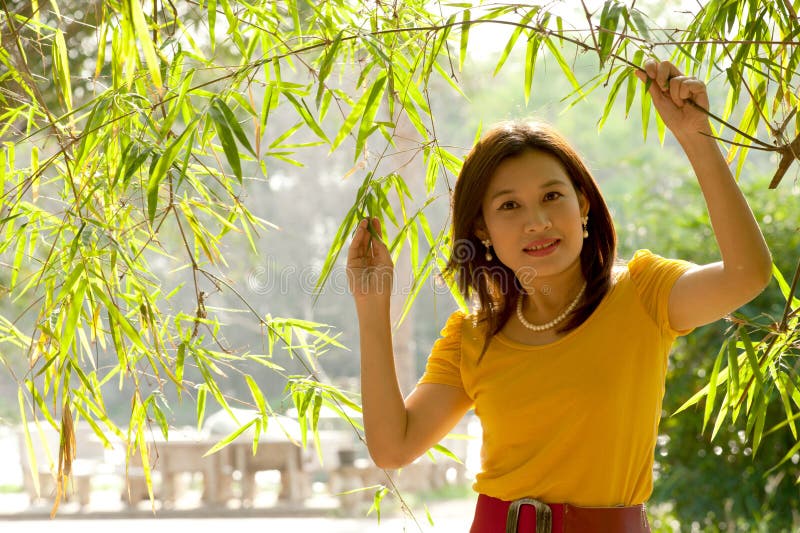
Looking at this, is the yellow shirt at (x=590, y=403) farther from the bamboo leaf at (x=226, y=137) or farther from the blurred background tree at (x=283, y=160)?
the bamboo leaf at (x=226, y=137)

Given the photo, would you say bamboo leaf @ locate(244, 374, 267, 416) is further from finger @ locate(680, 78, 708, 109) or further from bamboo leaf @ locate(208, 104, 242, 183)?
finger @ locate(680, 78, 708, 109)

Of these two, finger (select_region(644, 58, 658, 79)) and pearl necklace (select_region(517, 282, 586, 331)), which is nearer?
finger (select_region(644, 58, 658, 79))

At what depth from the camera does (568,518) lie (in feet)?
3.12

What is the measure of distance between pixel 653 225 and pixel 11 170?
8.24ft

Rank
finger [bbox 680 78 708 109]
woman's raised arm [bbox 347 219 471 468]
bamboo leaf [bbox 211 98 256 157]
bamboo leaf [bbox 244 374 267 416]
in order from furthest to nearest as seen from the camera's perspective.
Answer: bamboo leaf [bbox 244 374 267 416] < woman's raised arm [bbox 347 219 471 468] < bamboo leaf [bbox 211 98 256 157] < finger [bbox 680 78 708 109]

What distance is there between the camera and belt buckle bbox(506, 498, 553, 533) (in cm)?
96

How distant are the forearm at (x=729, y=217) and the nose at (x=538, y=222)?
0.17m

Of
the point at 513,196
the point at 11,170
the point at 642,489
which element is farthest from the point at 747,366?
the point at 11,170

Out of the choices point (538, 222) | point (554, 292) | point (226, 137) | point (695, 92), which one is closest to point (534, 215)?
point (538, 222)

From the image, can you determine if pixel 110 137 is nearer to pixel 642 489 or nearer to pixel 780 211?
pixel 642 489

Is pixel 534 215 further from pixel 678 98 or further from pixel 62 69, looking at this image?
pixel 62 69

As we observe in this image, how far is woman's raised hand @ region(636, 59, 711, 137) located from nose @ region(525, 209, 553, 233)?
0.17 m

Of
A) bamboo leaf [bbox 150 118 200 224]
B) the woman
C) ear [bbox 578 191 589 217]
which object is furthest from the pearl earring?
bamboo leaf [bbox 150 118 200 224]

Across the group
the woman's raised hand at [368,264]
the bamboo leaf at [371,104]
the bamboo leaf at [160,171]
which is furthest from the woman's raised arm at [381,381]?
the bamboo leaf at [160,171]
